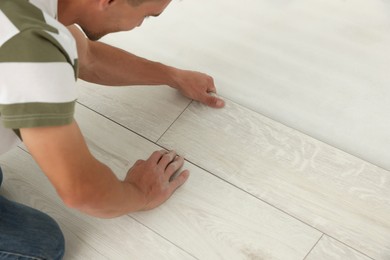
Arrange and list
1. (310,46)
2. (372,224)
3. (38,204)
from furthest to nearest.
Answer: (310,46), (38,204), (372,224)

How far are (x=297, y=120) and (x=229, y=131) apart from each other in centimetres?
19

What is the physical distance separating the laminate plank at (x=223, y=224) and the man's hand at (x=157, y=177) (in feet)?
0.09

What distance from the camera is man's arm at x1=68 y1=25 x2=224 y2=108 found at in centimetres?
140

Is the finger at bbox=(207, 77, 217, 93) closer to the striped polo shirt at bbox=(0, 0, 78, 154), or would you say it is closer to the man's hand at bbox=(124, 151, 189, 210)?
the man's hand at bbox=(124, 151, 189, 210)

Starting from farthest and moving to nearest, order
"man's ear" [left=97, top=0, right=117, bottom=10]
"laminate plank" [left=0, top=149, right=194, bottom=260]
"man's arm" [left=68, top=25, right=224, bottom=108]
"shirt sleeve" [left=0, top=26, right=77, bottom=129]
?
"man's arm" [left=68, top=25, right=224, bottom=108], "laminate plank" [left=0, top=149, right=194, bottom=260], "man's ear" [left=97, top=0, right=117, bottom=10], "shirt sleeve" [left=0, top=26, right=77, bottom=129]

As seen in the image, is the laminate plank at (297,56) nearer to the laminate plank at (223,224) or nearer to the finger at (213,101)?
the finger at (213,101)

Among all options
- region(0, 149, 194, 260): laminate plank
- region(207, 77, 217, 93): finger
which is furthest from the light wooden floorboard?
region(207, 77, 217, 93): finger

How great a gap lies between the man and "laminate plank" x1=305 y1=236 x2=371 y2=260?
0.37m

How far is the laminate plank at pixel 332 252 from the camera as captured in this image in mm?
1221

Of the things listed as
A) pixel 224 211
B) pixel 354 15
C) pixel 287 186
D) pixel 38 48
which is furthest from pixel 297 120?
pixel 38 48

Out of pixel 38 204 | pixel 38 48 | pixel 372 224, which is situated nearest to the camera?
pixel 38 48

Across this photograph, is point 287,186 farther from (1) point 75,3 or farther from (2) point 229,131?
(1) point 75,3

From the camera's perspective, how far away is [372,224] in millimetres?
1262

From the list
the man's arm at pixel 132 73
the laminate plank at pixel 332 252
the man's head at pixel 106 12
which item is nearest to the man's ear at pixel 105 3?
the man's head at pixel 106 12
